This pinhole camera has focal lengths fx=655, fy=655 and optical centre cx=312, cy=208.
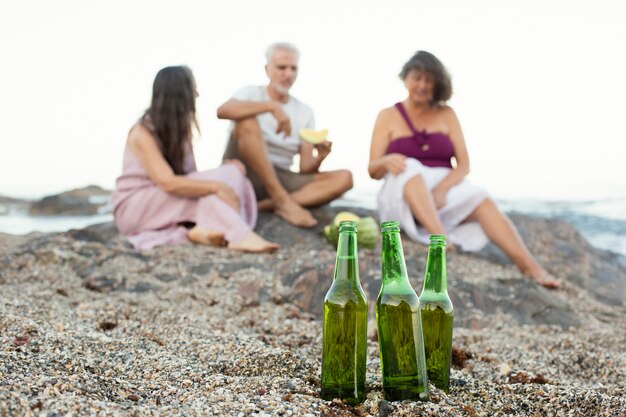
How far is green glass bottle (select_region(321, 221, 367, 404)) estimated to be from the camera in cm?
212

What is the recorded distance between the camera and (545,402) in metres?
2.49

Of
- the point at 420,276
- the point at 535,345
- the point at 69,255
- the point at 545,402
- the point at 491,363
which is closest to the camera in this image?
the point at 545,402

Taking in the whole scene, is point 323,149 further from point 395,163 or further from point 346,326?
point 346,326

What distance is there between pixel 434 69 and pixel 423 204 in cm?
138

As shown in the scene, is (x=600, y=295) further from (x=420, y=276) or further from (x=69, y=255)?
(x=69, y=255)

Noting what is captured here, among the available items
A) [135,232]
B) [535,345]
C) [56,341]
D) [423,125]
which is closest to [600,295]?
[423,125]

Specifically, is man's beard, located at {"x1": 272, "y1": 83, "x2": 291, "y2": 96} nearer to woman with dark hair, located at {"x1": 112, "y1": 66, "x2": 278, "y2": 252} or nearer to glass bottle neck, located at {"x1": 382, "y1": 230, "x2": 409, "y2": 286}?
woman with dark hair, located at {"x1": 112, "y1": 66, "x2": 278, "y2": 252}

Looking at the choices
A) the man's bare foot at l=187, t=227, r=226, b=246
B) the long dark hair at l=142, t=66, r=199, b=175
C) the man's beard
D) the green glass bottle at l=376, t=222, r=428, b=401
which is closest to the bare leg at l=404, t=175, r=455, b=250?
the man's beard

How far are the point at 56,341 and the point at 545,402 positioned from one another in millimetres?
2038

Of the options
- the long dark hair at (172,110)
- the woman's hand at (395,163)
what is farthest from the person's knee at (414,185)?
the long dark hair at (172,110)

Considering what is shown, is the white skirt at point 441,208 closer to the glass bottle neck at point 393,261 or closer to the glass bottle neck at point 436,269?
the glass bottle neck at point 436,269

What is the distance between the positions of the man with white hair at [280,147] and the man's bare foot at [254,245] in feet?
2.73

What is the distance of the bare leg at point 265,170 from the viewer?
661cm

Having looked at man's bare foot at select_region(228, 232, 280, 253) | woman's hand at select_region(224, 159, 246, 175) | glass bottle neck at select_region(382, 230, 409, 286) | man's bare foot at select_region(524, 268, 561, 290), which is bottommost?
man's bare foot at select_region(524, 268, 561, 290)
